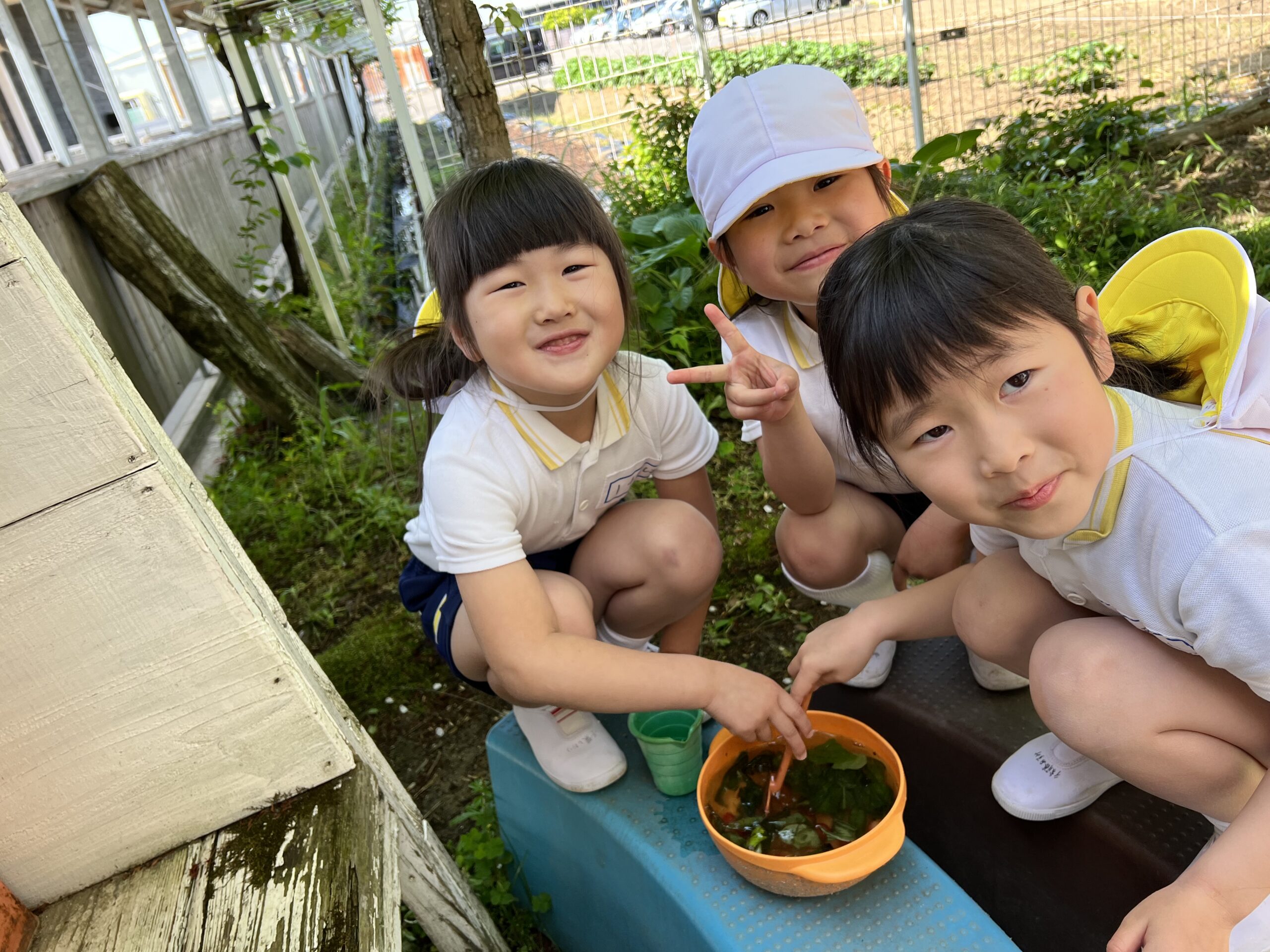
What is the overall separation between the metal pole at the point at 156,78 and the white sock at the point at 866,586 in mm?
6831

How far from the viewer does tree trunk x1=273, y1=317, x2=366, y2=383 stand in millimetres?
4094

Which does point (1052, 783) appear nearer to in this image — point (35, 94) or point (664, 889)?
point (664, 889)

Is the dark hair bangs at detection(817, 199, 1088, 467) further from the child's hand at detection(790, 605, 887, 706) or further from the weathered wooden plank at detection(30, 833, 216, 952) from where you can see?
the weathered wooden plank at detection(30, 833, 216, 952)

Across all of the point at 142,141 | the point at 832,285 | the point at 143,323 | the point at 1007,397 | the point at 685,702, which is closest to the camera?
the point at 1007,397

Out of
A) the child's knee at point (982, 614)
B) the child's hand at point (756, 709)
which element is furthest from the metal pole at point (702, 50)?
the child's hand at point (756, 709)

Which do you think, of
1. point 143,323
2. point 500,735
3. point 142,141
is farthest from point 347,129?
point 500,735

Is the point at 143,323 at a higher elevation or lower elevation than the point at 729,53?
lower

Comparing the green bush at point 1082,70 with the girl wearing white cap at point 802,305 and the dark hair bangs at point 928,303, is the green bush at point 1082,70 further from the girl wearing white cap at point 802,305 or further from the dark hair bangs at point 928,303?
the dark hair bangs at point 928,303

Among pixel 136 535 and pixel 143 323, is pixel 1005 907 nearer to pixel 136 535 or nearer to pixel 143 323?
pixel 136 535

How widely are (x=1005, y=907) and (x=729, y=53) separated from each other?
5.94 metres

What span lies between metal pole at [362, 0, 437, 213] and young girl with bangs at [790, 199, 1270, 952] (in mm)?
2829

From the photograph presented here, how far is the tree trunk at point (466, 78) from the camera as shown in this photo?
103 inches

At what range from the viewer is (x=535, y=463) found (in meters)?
1.55

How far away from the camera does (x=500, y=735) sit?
1704mm
